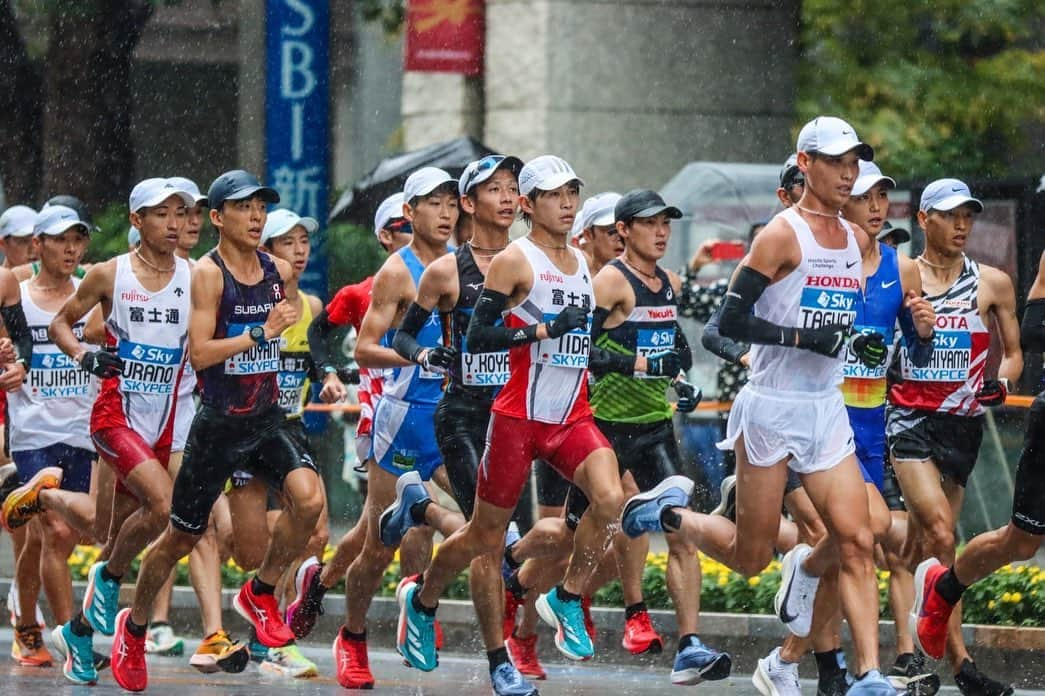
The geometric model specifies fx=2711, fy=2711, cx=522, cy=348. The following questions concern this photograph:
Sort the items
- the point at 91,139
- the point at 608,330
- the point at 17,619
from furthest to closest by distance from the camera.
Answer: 1. the point at 91,139
2. the point at 17,619
3. the point at 608,330

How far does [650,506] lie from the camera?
1140 cm

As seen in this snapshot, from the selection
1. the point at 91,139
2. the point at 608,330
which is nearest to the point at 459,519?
the point at 608,330

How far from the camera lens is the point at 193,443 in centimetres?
1225

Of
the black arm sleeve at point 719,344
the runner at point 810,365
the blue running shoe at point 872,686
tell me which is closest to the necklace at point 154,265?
the black arm sleeve at point 719,344

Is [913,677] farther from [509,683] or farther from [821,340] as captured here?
[821,340]

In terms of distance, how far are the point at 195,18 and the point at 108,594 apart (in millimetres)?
12327

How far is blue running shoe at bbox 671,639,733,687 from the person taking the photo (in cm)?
1161

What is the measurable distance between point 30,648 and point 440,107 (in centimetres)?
812

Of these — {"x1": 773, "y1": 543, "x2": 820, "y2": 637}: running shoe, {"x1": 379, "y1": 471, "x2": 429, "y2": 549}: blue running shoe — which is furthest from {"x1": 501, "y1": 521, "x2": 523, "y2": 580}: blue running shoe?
{"x1": 773, "y1": 543, "x2": 820, "y2": 637}: running shoe

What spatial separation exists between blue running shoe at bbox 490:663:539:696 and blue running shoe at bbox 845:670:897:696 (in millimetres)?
1557

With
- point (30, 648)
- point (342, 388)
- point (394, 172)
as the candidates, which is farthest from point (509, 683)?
point (394, 172)

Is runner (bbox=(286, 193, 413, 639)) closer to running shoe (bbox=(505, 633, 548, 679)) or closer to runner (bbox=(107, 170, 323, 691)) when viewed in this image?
runner (bbox=(107, 170, 323, 691))

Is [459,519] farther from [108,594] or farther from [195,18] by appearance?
[195,18]

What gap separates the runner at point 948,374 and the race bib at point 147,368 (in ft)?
11.0
